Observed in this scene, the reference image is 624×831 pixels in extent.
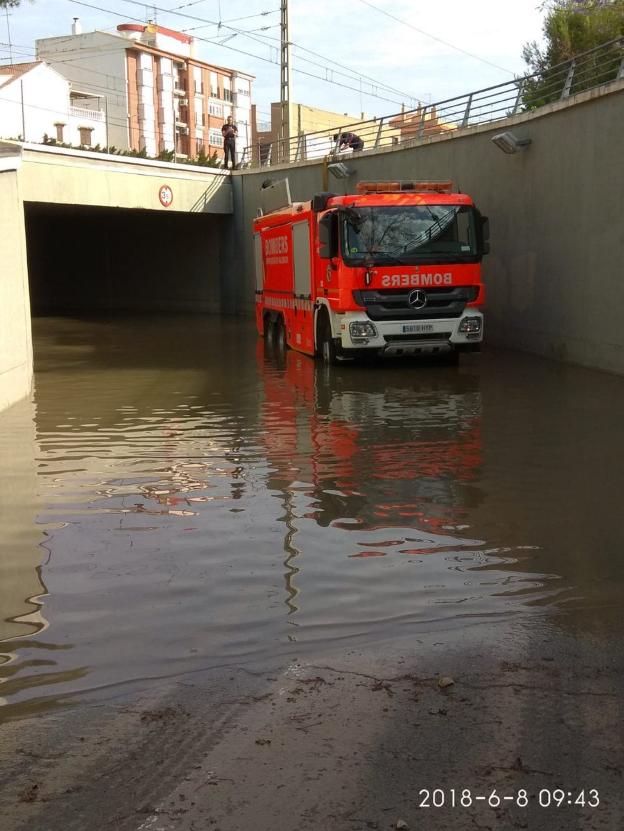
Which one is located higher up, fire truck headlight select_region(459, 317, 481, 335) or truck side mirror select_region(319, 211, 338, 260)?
truck side mirror select_region(319, 211, 338, 260)

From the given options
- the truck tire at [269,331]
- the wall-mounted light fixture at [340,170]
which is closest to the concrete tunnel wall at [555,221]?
the wall-mounted light fixture at [340,170]

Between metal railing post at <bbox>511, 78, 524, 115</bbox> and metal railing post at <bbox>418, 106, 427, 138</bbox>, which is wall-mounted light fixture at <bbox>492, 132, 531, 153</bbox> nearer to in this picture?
metal railing post at <bbox>511, 78, 524, 115</bbox>

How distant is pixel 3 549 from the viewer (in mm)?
6094

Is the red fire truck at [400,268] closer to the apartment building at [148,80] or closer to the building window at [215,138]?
the apartment building at [148,80]

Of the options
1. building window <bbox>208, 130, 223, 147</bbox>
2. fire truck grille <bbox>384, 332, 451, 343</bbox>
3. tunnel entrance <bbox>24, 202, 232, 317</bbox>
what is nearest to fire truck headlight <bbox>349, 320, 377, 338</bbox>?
fire truck grille <bbox>384, 332, 451, 343</bbox>

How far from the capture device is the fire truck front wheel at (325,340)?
53.1 ft

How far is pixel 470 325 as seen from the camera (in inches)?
612

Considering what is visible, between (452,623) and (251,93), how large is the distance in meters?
107

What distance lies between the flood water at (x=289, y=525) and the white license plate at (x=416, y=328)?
1.96 m

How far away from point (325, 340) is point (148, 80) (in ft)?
242

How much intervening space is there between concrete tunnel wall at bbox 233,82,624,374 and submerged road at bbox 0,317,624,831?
574cm

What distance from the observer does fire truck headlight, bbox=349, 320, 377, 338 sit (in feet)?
49.7

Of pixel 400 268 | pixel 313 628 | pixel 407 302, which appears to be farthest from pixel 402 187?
pixel 313 628

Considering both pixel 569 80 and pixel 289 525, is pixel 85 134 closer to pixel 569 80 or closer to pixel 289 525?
pixel 569 80
